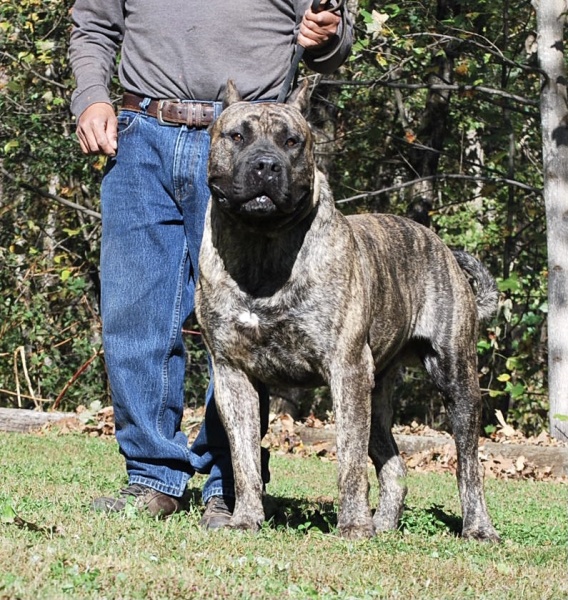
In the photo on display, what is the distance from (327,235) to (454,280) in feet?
4.05

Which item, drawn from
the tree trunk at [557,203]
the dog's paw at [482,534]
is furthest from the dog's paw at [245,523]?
the tree trunk at [557,203]

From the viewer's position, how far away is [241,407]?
454cm

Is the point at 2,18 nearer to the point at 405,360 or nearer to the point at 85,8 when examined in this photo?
the point at 85,8

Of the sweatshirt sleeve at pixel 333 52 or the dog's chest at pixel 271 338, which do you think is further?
the sweatshirt sleeve at pixel 333 52

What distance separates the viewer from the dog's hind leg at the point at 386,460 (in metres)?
5.36

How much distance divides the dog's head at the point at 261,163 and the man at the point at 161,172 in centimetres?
35

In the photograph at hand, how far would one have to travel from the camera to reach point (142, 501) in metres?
4.75

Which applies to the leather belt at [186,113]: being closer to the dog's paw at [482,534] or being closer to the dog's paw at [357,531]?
the dog's paw at [357,531]

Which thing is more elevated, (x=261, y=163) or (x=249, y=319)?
(x=261, y=163)

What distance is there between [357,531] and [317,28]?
2075mm

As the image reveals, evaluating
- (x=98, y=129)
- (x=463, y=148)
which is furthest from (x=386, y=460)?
(x=463, y=148)

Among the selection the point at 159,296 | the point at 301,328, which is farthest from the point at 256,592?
the point at 159,296

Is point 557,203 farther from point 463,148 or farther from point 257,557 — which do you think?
point 257,557

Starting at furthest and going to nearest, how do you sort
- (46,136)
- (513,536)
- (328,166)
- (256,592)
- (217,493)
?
(328,166), (46,136), (513,536), (217,493), (256,592)
